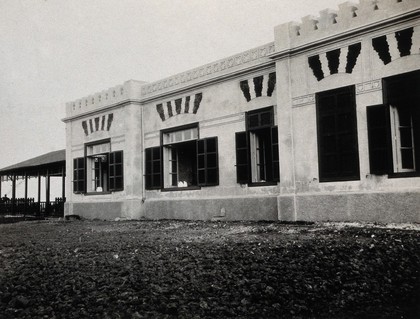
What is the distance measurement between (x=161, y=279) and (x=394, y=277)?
249cm

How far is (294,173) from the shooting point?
1061 cm

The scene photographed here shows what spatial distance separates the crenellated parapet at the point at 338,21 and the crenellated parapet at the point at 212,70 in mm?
758

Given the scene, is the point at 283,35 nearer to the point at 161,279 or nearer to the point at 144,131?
the point at 144,131

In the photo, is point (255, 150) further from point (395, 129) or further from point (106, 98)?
point (106, 98)

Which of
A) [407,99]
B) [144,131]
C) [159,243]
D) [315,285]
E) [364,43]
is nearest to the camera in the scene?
[315,285]

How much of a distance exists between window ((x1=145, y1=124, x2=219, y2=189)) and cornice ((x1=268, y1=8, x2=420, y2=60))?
3.68 meters

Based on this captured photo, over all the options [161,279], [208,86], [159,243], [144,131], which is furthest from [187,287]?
[144,131]

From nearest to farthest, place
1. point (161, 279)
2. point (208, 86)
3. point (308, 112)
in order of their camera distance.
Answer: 1. point (161, 279)
2. point (308, 112)
3. point (208, 86)

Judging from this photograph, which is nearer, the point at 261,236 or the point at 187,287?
the point at 187,287

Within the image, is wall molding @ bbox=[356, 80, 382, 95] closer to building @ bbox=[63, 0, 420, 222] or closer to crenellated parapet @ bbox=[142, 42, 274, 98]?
building @ bbox=[63, 0, 420, 222]

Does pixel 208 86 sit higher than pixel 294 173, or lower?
higher

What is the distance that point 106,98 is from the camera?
16812 millimetres

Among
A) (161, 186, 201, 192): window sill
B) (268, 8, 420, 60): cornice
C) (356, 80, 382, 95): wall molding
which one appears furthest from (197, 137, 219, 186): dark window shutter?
(356, 80, 382, 95): wall molding

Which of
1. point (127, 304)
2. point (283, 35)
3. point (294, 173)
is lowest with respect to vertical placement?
point (127, 304)
